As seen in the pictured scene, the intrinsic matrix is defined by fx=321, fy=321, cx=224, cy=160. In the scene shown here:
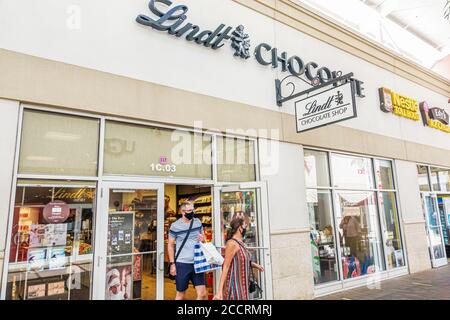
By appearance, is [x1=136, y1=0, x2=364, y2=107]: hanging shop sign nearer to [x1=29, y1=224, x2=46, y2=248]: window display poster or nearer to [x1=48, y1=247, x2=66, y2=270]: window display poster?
[x1=29, y1=224, x2=46, y2=248]: window display poster

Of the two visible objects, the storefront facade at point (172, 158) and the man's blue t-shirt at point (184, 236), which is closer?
the storefront facade at point (172, 158)

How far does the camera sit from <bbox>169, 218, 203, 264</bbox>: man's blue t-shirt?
216 inches

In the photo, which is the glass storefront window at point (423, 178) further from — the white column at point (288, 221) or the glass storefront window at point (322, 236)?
the white column at point (288, 221)

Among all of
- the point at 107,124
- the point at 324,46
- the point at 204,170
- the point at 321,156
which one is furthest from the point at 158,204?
the point at 324,46

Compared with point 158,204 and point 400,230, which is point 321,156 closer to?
point 400,230

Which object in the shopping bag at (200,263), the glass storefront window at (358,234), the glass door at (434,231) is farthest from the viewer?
the glass door at (434,231)

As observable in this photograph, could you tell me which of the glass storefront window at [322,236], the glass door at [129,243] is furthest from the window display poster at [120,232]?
the glass storefront window at [322,236]

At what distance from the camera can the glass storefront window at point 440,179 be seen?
1112cm

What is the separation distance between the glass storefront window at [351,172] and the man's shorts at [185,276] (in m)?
4.23

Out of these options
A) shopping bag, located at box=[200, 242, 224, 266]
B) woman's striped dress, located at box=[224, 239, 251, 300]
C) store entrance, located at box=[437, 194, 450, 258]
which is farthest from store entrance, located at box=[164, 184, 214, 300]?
store entrance, located at box=[437, 194, 450, 258]

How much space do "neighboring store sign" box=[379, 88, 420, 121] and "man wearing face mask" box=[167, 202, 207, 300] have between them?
6959 millimetres

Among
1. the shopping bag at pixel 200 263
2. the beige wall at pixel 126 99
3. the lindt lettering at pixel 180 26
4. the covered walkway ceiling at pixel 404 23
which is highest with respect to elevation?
the covered walkway ceiling at pixel 404 23

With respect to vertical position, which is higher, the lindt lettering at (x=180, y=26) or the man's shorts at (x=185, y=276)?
the lindt lettering at (x=180, y=26)
